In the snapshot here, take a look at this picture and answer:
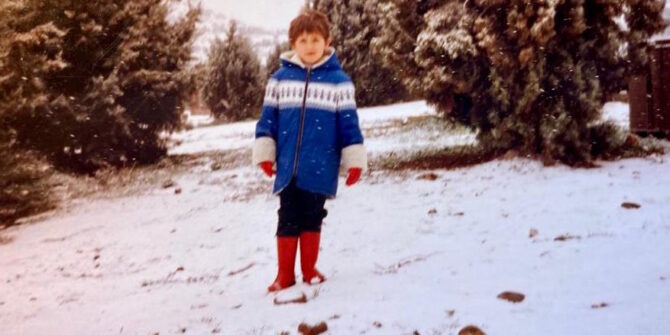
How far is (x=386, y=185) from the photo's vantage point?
524 centimetres

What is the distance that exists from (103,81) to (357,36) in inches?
149

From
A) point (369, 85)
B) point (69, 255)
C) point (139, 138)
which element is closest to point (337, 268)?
point (69, 255)

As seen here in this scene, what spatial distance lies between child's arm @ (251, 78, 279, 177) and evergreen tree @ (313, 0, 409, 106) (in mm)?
4961

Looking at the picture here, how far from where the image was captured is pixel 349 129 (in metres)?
2.80

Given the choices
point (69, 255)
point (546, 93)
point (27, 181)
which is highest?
point (546, 93)

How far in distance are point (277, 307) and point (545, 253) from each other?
136 centimetres

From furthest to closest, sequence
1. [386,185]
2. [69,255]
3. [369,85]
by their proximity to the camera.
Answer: [369,85]
[386,185]
[69,255]

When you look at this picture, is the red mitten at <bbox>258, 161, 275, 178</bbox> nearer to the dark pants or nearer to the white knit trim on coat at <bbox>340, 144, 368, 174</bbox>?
the dark pants

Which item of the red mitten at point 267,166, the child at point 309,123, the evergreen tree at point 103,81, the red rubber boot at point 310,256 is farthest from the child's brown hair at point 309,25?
the evergreen tree at point 103,81

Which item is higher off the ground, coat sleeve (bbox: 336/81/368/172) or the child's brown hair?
the child's brown hair

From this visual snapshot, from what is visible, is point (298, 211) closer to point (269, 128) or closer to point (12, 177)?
point (269, 128)

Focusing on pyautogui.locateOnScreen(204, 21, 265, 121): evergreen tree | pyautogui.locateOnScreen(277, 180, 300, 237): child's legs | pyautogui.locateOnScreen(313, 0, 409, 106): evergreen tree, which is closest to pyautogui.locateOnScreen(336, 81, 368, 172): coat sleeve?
pyautogui.locateOnScreen(277, 180, 300, 237): child's legs

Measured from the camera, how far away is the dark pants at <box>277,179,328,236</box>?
9.45ft

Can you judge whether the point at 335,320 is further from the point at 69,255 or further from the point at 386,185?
the point at 386,185
